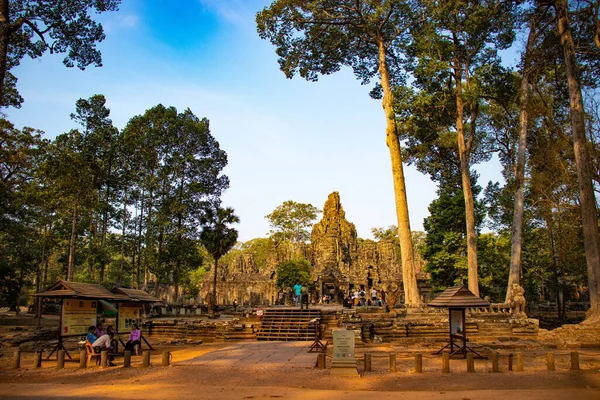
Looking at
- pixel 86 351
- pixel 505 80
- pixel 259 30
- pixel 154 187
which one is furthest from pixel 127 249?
pixel 505 80

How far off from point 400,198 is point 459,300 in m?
8.67

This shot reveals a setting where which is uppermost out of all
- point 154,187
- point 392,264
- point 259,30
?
point 259,30

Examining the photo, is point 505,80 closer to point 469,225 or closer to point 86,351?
point 469,225

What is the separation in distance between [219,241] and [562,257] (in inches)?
786

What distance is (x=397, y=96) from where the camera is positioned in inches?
790

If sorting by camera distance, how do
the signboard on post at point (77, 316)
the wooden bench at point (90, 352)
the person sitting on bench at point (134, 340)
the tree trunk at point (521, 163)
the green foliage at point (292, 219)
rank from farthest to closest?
1. the green foliage at point (292, 219)
2. the tree trunk at point (521, 163)
3. the person sitting on bench at point (134, 340)
4. the signboard on post at point (77, 316)
5. the wooden bench at point (90, 352)

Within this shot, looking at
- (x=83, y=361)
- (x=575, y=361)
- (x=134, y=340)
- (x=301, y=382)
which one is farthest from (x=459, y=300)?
(x=83, y=361)

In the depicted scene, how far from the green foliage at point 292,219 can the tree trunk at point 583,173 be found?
33.2m

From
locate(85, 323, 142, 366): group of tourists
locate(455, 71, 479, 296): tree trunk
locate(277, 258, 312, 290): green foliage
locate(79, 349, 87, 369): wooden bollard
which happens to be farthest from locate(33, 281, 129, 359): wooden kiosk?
locate(277, 258, 312, 290): green foliage

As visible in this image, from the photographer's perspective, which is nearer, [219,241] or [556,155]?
[556,155]

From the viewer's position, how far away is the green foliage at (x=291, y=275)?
31.8 m

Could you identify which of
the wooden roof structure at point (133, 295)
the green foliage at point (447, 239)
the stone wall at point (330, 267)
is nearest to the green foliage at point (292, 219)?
the stone wall at point (330, 267)

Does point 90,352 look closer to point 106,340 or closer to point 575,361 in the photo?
point 106,340

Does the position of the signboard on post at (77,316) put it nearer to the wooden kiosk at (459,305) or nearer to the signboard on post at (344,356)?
the signboard on post at (344,356)
